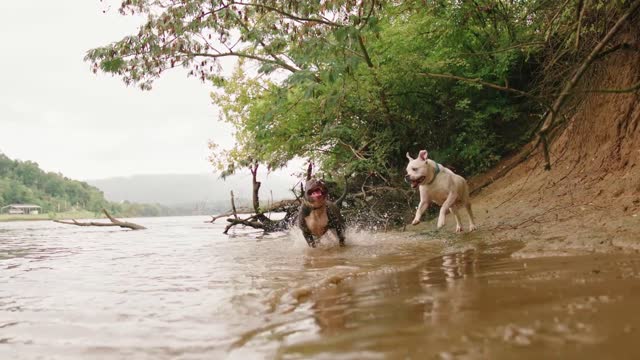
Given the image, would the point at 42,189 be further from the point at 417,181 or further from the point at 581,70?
the point at 581,70

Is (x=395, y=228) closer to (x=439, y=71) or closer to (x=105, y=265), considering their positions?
(x=439, y=71)

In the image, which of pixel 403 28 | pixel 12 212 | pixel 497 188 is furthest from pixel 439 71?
pixel 12 212

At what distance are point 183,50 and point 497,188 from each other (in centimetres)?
790

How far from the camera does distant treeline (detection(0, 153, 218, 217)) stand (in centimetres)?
10162

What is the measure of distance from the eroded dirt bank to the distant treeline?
10190 centimetres

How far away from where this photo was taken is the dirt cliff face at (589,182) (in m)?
5.71

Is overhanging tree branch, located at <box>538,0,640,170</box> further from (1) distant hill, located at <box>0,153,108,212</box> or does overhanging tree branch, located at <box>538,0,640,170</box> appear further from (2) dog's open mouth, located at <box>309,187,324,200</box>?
(1) distant hill, located at <box>0,153,108,212</box>

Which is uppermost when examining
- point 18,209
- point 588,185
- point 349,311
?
point 18,209

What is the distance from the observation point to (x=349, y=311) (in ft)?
9.96

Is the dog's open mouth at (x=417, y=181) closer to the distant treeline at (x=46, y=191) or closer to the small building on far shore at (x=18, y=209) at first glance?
the distant treeline at (x=46, y=191)

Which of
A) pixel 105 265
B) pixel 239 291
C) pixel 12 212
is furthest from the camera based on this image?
pixel 12 212

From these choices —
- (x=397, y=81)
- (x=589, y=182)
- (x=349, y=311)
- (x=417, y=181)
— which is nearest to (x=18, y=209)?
(x=397, y=81)

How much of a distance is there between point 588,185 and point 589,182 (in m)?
0.12

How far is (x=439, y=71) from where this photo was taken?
11.9 m
